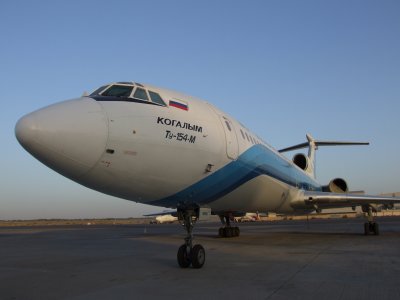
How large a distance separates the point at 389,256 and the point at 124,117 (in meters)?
7.82

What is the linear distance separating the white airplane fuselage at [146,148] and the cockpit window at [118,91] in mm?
416

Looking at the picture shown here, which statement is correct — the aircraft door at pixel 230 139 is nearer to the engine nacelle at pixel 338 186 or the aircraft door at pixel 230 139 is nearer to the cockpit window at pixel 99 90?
the cockpit window at pixel 99 90

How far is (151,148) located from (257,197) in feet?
21.8

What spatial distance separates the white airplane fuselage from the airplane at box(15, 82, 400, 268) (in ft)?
0.05

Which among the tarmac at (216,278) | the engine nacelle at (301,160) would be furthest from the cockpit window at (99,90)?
the engine nacelle at (301,160)

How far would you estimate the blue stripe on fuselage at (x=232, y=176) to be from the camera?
873 cm

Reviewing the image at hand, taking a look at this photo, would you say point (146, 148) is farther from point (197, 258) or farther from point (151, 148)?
point (197, 258)

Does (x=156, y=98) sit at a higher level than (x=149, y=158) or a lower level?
higher

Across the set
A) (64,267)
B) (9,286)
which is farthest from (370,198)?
(9,286)

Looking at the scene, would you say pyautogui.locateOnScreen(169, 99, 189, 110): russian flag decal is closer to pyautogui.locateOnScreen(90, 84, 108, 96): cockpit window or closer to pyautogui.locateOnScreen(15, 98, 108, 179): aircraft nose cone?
pyautogui.locateOnScreen(90, 84, 108, 96): cockpit window

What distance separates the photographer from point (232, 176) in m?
10.0

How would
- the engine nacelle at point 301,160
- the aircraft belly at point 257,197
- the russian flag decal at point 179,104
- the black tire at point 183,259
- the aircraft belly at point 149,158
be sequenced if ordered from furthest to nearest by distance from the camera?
the engine nacelle at point 301,160 < the aircraft belly at point 257,197 < the black tire at point 183,259 < the russian flag decal at point 179,104 < the aircraft belly at point 149,158

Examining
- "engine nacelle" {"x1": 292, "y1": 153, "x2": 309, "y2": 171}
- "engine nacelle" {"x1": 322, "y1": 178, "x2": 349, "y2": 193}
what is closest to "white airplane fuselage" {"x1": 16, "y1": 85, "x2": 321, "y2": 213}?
"engine nacelle" {"x1": 322, "y1": 178, "x2": 349, "y2": 193}

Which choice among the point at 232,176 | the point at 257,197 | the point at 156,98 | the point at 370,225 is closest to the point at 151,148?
the point at 156,98
